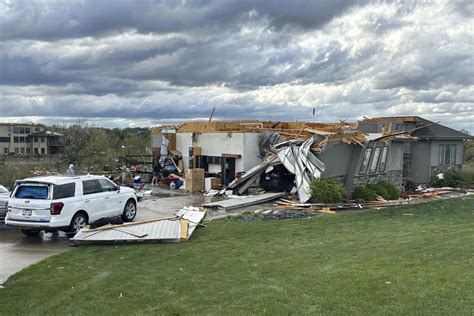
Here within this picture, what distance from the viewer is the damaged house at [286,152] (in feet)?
75.2

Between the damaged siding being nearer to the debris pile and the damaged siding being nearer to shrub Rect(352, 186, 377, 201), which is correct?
shrub Rect(352, 186, 377, 201)

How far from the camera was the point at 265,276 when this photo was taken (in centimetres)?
851

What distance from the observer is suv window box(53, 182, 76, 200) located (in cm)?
1367

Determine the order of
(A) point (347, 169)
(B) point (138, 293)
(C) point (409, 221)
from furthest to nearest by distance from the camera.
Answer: (A) point (347, 169), (C) point (409, 221), (B) point (138, 293)

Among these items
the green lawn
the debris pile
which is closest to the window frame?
the debris pile

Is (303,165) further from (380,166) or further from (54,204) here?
(54,204)

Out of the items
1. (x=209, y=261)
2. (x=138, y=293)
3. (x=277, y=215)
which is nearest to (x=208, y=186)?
(x=277, y=215)

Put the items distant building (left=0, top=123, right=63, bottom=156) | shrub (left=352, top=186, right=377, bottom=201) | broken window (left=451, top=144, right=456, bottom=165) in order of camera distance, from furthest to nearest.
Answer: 1. distant building (left=0, top=123, right=63, bottom=156)
2. broken window (left=451, top=144, right=456, bottom=165)
3. shrub (left=352, top=186, right=377, bottom=201)

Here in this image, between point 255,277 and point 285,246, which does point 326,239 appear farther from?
point 255,277

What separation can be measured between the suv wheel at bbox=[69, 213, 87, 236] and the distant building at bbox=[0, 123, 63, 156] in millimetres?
66471

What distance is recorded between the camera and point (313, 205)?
20172mm

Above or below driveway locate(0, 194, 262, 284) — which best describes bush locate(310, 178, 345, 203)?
above

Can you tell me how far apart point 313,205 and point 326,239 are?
26.1ft

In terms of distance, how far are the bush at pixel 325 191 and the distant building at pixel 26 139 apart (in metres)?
63.7
